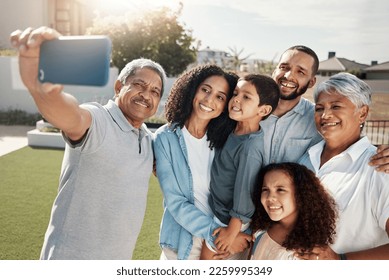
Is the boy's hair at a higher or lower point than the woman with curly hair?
higher

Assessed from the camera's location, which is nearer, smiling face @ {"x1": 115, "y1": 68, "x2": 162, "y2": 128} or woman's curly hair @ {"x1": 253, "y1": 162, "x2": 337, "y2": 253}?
smiling face @ {"x1": 115, "y1": 68, "x2": 162, "y2": 128}

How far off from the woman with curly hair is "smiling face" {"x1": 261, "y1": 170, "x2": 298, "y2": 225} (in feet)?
0.54

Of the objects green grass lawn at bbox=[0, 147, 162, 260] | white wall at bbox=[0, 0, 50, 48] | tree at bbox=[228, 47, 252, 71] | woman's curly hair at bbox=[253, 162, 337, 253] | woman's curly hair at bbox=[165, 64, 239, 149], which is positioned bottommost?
green grass lawn at bbox=[0, 147, 162, 260]

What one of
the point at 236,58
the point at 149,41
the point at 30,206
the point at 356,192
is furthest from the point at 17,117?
the point at 356,192

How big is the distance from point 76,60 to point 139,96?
467 millimetres

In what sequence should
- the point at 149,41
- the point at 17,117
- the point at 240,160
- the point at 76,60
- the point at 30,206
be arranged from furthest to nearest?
the point at 149,41
the point at 17,117
the point at 30,206
the point at 240,160
the point at 76,60

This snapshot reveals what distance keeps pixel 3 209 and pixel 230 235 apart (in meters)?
1.99

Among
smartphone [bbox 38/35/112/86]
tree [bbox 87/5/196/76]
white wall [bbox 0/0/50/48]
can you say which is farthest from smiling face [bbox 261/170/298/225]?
tree [bbox 87/5/196/76]

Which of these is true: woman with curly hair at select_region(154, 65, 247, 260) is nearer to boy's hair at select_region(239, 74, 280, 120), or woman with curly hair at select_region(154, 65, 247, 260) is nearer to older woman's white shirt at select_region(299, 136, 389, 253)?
boy's hair at select_region(239, 74, 280, 120)

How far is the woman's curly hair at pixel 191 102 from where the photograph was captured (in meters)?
1.61

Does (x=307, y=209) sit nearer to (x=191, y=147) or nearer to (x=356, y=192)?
(x=356, y=192)

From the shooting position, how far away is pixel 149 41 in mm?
6164

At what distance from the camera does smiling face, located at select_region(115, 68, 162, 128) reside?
1.54 m

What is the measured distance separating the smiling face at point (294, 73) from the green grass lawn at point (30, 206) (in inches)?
51.8
